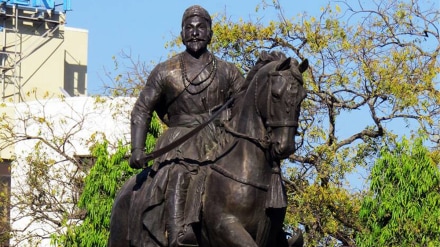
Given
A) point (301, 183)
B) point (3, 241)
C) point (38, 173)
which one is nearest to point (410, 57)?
point (301, 183)

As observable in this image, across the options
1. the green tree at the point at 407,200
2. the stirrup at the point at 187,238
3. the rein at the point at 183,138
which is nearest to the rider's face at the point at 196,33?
the rein at the point at 183,138

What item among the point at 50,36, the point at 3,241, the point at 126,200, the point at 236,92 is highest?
the point at 50,36

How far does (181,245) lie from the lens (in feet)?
40.7

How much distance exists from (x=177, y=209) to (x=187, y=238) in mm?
309

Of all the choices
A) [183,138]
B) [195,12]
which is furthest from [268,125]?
[195,12]

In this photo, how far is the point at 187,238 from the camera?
12.4 metres

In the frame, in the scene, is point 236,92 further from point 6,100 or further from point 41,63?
point 41,63

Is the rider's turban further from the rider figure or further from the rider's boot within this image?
the rider's boot

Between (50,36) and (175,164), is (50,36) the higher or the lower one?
the higher one

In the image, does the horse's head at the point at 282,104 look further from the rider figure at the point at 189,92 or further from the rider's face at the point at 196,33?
the rider's face at the point at 196,33

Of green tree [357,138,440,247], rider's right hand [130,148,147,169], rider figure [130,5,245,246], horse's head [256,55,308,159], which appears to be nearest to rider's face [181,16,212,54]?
rider figure [130,5,245,246]

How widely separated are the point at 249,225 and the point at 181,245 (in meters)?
0.68

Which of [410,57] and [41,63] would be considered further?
[41,63]

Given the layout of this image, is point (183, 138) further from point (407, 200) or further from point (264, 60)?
point (407, 200)
